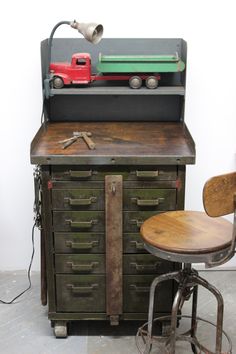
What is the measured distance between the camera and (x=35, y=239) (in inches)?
127

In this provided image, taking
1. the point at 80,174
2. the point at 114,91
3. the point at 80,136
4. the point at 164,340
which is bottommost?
the point at 164,340

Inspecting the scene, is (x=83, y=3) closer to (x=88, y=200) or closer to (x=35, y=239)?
(x=88, y=200)

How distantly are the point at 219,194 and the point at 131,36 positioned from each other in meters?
1.38

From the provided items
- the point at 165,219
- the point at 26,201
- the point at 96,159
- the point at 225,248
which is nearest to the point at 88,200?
the point at 96,159

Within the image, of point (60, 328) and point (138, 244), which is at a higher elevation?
point (138, 244)

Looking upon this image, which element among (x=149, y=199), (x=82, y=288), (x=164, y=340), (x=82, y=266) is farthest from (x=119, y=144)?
(x=164, y=340)

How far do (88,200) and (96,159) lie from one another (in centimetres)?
21

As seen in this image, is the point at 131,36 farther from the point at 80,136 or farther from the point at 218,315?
the point at 218,315

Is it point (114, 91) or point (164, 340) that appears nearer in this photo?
point (164, 340)

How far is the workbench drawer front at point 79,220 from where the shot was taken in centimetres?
242

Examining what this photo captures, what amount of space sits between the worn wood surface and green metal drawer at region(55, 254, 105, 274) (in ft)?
2.63

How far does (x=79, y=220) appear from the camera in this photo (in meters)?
2.43

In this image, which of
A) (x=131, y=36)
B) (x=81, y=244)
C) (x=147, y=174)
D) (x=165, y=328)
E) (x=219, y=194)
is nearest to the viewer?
(x=219, y=194)

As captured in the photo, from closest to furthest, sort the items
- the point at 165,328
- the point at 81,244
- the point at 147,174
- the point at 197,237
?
1. the point at 197,237
2. the point at 147,174
3. the point at 81,244
4. the point at 165,328
